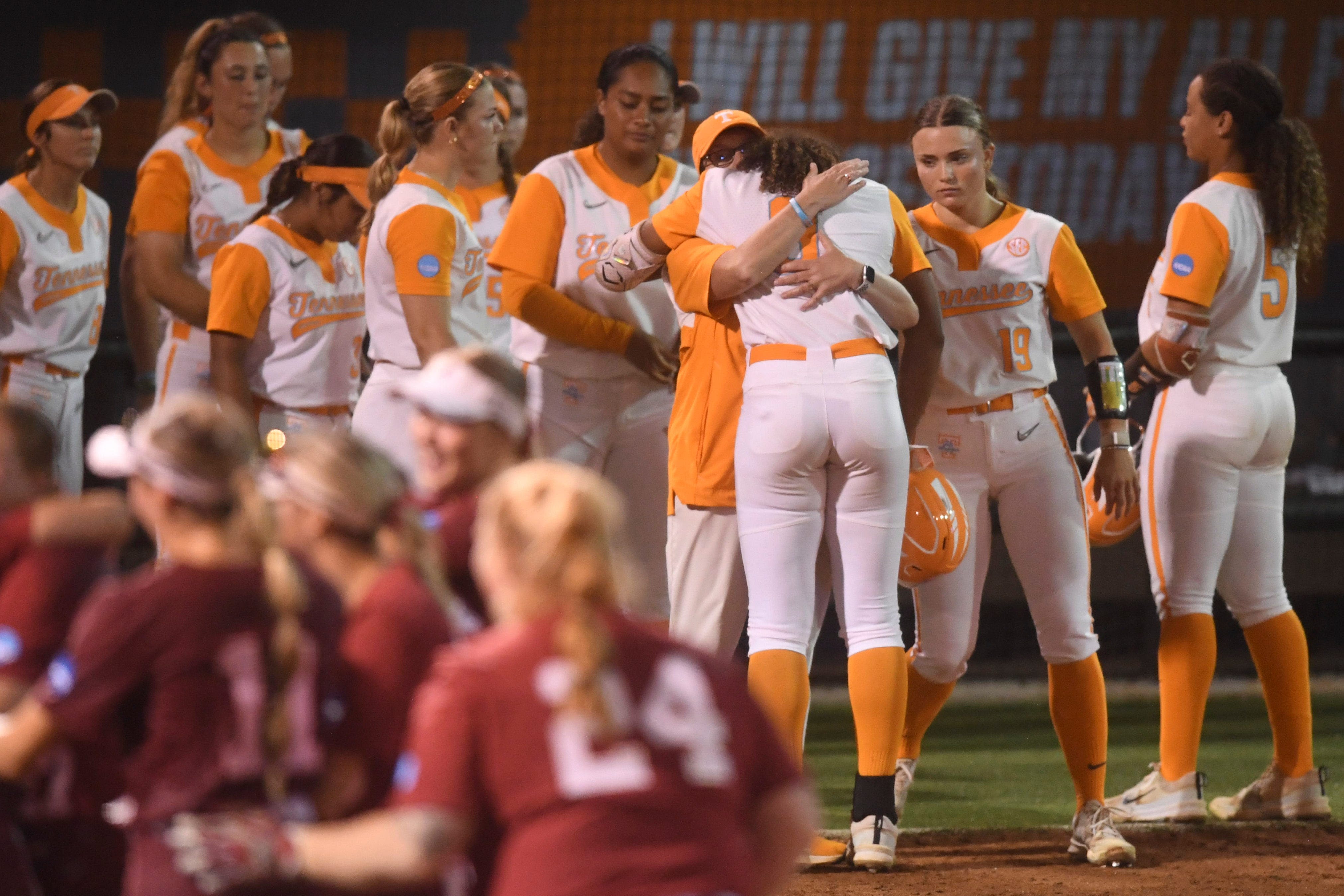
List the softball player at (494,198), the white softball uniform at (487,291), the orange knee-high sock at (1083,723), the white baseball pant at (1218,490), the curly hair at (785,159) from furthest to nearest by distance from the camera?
the softball player at (494,198)
the white softball uniform at (487,291)
the white baseball pant at (1218,490)
the orange knee-high sock at (1083,723)
the curly hair at (785,159)

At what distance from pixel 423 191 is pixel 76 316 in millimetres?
1594

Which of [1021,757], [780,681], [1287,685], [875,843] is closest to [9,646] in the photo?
[780,681]

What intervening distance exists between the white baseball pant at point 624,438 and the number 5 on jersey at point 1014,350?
0.96 m

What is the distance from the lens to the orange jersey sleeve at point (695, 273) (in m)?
3.96

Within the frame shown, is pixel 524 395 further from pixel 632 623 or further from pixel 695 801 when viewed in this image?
pixel 695 801

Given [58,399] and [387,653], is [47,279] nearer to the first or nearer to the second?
[58,399]

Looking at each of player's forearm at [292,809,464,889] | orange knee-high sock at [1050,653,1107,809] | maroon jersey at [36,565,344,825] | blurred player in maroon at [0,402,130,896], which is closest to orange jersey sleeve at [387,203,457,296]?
orange knee-high sock at [1050,653,1107,809]

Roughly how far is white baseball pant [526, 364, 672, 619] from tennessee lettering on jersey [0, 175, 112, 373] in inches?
68.6

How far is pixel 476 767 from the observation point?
1939mm

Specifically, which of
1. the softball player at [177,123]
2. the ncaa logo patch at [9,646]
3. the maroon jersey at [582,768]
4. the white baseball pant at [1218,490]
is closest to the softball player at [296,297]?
the softball player at [177,123]

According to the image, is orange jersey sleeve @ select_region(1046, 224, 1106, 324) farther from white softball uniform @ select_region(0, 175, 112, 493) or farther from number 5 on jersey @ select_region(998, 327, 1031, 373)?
white softball uniform @ select_region(0, 175, 112, 493)

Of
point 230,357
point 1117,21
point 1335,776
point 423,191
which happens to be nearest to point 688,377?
point 423,191

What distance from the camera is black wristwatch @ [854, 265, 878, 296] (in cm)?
392

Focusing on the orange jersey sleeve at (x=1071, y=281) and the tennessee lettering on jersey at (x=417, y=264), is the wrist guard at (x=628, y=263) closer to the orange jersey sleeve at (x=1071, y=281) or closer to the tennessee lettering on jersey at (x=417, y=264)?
the tennessee lettering on jersey at (x=417, y=264)
